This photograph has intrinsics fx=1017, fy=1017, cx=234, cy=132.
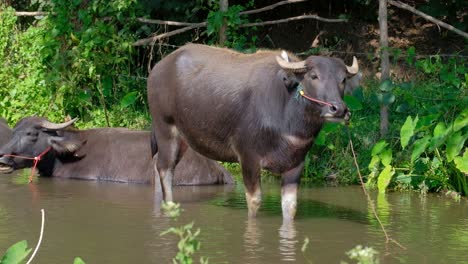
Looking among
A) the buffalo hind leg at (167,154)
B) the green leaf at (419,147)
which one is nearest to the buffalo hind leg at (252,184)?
the buffalo hind leg at (167,154)

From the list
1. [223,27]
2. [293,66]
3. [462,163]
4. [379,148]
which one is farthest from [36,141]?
[462,163]

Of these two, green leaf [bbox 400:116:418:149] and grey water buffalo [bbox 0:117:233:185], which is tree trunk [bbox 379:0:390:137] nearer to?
green leaf [bbox 400:116:418:149]

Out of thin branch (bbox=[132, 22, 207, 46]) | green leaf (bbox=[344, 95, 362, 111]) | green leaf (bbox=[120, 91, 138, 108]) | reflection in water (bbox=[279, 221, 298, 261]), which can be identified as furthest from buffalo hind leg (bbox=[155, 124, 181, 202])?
thin branch (bbox=[132, 22, 207, 46])

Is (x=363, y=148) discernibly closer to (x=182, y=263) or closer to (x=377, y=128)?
(x=377, y=128)

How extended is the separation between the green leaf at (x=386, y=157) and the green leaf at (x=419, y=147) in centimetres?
37

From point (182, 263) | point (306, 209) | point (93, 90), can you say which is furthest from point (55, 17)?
point (182, 263)

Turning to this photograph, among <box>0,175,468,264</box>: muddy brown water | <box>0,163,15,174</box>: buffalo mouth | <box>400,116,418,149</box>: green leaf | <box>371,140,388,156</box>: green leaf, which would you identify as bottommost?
<box>0,163,15,174</box>: buffalo mouth

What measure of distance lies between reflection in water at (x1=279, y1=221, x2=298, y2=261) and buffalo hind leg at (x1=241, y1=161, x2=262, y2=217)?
0.32m

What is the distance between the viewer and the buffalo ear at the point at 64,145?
11.4 meters

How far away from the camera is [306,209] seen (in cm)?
917

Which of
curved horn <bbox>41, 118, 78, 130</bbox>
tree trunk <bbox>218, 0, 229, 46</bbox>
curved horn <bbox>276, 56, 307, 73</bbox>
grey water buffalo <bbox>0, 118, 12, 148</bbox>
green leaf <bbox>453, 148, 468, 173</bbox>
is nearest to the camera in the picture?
curved horn <bbox>276, 56, 307, 73</bbox>

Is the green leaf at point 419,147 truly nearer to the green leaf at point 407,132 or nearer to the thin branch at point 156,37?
the green leaf at point 407,132

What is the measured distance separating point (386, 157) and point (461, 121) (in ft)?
2.93

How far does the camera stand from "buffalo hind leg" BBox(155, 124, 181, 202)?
9406 mm
